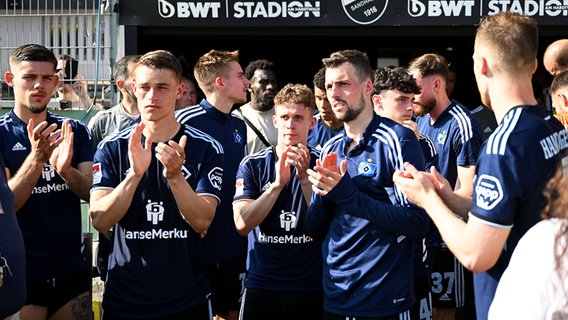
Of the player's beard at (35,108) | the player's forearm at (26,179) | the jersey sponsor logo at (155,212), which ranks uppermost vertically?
the player's beard at (35,108)

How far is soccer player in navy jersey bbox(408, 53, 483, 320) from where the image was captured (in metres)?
5.10

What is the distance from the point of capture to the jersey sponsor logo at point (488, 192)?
8.66 ft

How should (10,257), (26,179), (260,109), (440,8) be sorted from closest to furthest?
(10,257) → (26,179) → (260,109) → (440,8)

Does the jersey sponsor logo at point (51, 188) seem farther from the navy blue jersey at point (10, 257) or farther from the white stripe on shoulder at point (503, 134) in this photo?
the white stripe on shoulder at point (503, 134)

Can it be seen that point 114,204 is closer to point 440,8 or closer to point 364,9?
point 364,9

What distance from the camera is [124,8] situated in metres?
7.09

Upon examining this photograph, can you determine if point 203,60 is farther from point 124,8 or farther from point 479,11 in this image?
point 479,11

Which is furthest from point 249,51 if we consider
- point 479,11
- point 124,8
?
point 479,11

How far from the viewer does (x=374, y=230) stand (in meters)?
3.71

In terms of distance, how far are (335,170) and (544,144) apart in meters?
1.18

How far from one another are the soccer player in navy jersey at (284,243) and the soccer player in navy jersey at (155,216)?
0.62 metres

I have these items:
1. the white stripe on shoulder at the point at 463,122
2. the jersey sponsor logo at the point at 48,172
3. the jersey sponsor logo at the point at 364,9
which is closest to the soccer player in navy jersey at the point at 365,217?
the white stripe on shoulder at the point at 463,122

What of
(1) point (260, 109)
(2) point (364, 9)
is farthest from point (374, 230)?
(2) point (364, 9)

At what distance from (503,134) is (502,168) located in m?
0.15
